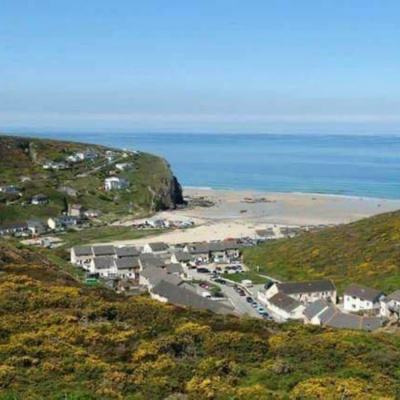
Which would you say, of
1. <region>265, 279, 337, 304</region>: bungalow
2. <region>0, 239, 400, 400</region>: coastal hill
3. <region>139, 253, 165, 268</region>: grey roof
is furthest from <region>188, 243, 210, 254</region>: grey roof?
<region>0, 239, 400, 400</region>: coastal hill

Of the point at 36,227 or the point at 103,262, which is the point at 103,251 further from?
the point at 36,227

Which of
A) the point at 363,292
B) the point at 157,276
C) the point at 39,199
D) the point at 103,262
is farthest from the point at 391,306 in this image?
the point at 39,199

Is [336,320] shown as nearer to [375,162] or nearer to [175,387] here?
[175,387]

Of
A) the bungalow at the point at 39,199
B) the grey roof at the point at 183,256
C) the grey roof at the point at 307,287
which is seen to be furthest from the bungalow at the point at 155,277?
the bungalow at the point at 39,199

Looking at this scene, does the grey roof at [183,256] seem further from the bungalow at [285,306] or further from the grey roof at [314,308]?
the grey roof at [314,308]

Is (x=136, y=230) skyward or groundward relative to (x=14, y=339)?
groundward

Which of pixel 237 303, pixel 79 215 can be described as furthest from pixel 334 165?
pixel 237 303

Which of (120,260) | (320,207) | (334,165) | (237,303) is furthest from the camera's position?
(334,165)
